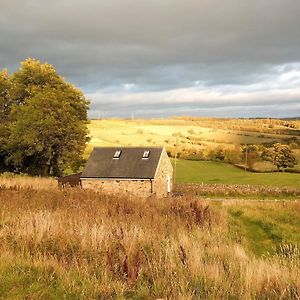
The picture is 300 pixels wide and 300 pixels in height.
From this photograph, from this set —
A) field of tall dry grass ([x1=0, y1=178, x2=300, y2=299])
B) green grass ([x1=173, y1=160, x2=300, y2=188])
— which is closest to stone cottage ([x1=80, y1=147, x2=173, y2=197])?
green grass ([x1=173, y1=160, x2=300, y2=188])

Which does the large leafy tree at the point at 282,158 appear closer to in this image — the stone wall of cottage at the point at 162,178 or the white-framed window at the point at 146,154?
the stone wall of cottage at the point at 162,178

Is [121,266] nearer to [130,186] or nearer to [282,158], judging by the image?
[130,186]

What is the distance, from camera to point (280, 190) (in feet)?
159

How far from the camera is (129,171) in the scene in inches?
1641

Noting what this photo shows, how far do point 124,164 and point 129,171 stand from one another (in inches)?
52.4

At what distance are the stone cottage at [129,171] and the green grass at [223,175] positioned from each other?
16.9m

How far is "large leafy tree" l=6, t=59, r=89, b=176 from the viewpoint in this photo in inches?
1682

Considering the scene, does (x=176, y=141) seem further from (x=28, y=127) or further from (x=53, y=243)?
(x=53, y=243)

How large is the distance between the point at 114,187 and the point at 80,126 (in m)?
8.81

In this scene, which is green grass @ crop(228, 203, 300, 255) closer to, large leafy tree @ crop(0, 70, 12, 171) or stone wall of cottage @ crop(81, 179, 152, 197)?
stone wall of cottage @ crop(81, 179, 152, 197)

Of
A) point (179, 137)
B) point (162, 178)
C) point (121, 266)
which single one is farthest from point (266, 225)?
point (179, 137)

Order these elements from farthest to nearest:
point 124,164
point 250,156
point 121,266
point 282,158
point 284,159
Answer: point 250,156 < point 282,158 < point 284,159 < point 124,164 < point 121,266

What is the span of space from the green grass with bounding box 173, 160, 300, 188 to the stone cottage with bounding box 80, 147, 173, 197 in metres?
16.9

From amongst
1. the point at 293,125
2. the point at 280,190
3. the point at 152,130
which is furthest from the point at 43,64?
the point at 293,125
